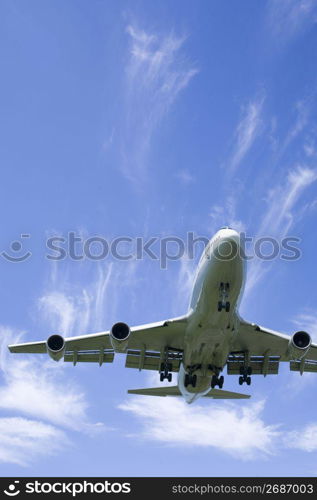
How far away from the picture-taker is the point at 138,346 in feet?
93.2

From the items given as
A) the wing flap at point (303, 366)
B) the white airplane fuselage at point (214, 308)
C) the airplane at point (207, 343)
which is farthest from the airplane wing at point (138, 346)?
the wing flap at point (303, 366)

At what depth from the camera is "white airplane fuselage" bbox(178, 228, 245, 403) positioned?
21062mm

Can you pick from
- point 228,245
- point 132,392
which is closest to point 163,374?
point 132,392

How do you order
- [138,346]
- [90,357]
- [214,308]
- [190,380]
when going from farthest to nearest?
1. [90,357]
2. [138,346]
3. [190,380]
4. [214,308]

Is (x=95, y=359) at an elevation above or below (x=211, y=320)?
above

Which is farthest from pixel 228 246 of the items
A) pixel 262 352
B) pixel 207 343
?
pixel 262 352

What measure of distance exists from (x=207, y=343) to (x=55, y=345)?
6650mm

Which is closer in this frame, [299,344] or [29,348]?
[299,344]

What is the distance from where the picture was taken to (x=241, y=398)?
30625 mm

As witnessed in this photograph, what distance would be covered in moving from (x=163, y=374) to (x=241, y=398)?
529cm

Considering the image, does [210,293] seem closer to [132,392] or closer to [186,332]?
[186,332]

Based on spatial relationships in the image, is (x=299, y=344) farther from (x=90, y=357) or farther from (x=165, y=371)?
(x=90, y=357)

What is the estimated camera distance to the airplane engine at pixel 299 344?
80.9 feet

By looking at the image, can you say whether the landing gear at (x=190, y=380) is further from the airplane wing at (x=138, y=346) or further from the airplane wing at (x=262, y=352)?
the airplane wing at (x=262, y=352)
